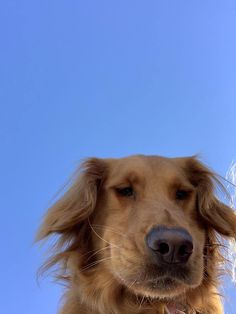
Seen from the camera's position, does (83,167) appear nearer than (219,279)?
No

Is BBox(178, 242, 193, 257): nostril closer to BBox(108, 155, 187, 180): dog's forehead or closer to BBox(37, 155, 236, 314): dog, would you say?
BBox(37, 155, 236, 314): dog

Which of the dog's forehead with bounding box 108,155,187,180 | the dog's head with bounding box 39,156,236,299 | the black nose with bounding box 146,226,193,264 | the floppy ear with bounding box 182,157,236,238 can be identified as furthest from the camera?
the floppy ear with bounding box 182,157,236,238

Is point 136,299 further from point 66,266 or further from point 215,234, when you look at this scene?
point 215,234

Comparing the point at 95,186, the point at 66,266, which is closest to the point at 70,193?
the point at 95,186

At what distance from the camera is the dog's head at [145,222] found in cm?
381

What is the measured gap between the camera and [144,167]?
473cm

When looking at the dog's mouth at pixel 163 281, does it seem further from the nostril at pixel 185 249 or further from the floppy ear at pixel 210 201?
the floppy ear at pixel 210 201

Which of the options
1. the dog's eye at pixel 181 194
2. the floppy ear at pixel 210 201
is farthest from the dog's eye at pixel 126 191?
the floppy ear at pixel 210 201

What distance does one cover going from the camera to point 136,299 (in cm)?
429

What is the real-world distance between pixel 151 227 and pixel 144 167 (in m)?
0.96

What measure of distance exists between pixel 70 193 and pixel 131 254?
1.19 m

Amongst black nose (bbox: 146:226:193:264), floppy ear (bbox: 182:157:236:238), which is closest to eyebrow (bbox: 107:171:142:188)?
floppy ear (bbox: 182:157:236:238)

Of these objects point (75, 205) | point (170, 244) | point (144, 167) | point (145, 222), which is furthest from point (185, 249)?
point (75, 205)

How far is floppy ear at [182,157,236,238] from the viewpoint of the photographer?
189 inches
